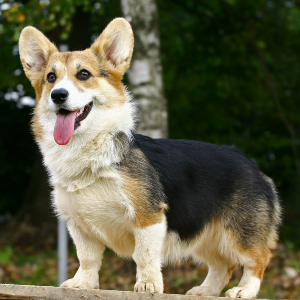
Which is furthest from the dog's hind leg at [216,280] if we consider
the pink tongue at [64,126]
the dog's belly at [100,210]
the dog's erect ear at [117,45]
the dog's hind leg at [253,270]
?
the dog's erect ear at [117,45]

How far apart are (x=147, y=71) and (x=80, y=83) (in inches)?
125

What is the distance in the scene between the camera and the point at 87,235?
4.13 meters

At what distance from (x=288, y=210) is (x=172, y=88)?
4.75 meters

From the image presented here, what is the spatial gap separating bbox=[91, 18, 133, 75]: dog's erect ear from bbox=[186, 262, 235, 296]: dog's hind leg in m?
2.24

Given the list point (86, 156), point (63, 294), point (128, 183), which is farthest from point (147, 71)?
point (63, 294)

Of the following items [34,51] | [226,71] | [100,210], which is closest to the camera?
[100,210]

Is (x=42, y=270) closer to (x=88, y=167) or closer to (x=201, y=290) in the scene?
(x=201, y=290)

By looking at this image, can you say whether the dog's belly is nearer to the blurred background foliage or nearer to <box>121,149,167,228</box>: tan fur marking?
<box>121,149,167,228</box>: tan fur marking

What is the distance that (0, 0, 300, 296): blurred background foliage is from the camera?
1244cm

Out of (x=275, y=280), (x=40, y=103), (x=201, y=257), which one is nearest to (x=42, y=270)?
(x=275, y=280)

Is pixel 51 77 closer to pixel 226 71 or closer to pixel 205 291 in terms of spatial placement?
pixel 205 291

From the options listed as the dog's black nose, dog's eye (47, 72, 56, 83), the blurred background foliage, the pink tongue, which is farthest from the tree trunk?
the blurred background foliage

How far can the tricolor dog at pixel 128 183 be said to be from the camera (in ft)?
12.5

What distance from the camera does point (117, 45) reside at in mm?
4328
